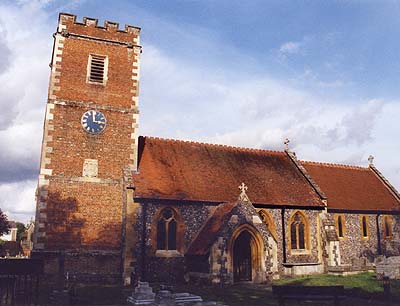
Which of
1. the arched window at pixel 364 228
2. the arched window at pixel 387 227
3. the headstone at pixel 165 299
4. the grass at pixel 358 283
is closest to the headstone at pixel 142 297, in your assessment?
the headstone at pixel 165 299

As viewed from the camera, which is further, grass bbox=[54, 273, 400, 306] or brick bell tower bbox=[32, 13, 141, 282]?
brick bell tower bbox=[32, 13, 141, 282]

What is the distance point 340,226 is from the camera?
1118 inches

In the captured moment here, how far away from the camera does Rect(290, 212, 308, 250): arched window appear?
2578cm

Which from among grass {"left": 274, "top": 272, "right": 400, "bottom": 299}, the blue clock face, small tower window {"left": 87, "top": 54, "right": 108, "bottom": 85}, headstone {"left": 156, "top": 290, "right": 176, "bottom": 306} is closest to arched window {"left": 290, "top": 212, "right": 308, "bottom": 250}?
grass {"left": 274, "top": 272, "right": 400, "bottom": 299}

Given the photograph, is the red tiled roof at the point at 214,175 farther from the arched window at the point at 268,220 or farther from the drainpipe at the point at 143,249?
the drainpipe at the point at 143,249

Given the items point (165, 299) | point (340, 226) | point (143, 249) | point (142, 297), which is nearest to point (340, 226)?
point (340, 226)

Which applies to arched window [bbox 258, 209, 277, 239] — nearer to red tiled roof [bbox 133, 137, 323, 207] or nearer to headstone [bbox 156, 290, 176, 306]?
red tiled roof [bbox 133, 137, 323, 207]

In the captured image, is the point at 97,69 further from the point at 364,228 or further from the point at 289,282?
the point at 364,228

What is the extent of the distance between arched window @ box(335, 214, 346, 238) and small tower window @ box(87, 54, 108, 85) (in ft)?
63.6

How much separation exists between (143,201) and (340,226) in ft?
50.5

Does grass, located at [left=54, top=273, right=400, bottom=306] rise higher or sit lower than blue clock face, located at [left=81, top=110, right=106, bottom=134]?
lower

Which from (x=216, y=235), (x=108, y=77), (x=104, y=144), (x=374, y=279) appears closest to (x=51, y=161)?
(x=104, y=144)

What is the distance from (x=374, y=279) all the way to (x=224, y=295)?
396 inches

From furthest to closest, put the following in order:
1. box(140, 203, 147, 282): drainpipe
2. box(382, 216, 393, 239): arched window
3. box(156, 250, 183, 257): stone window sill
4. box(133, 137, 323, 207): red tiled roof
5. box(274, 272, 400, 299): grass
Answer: box(382, 216, 393, 239): arched window → box(133, 137, 323, 207): red tiled roof → box(156, 250, 183, 257): stone window sill → box(140, 203, 147, 282): drainpipe → box(274, 272, 400, 299): grass
